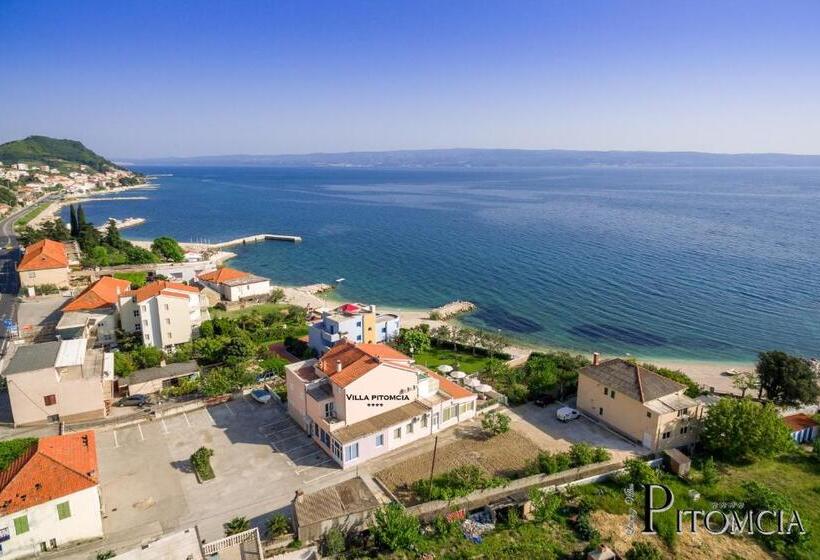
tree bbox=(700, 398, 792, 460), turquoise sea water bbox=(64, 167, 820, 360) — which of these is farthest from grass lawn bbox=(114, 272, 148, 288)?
tree bbox=(700, 398, 792, 460)

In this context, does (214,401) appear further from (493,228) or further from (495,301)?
(493,228)

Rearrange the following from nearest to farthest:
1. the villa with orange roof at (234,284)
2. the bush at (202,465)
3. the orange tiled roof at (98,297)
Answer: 1. the bush at (202,465)
2. the orange tiled roof at (98,297)
3. the villa with orange roof at (234,284)

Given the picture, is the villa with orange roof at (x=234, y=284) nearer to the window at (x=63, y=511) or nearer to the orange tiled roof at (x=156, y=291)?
the orange tiled roof at (x=156, y=291)

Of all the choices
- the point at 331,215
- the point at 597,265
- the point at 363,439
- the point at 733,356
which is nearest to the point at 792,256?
the point at 597,265

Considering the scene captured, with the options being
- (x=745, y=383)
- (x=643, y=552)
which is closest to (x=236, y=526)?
(x=643, y=552)

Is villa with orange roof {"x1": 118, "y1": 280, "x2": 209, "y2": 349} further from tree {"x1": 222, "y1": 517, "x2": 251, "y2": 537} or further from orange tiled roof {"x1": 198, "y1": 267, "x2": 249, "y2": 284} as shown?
tree {"x1": 222, "y1": 517, "x2": 251, "y2": 537}

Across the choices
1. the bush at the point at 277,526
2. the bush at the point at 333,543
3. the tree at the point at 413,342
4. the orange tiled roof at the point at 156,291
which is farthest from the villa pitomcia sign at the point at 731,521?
the orange tiled roof at the point at 156,291
